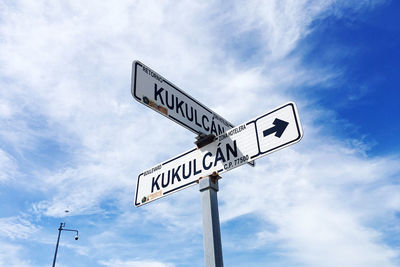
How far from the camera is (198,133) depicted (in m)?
2.75

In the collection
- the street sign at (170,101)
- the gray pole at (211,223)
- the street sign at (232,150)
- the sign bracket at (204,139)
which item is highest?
the street sign at (170,101)

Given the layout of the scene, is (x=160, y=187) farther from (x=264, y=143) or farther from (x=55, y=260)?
(x=55, y=260)

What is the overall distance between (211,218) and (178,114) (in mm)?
1008

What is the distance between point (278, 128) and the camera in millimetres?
2424

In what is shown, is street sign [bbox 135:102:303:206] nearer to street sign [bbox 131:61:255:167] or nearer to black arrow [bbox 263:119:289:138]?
black arrow [bbox 263:119:289:138]

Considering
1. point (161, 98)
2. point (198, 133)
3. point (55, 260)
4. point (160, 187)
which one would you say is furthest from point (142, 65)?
point (55, 260)

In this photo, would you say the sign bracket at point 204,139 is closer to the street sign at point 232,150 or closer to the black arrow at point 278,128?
the street sign at point 232,150

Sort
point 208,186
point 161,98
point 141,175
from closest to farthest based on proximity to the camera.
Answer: point 208,186 < point 161,98 < point 141,175

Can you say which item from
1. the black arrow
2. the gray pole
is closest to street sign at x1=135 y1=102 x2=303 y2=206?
the black arrow

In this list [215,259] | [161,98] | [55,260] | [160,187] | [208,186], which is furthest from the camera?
[55,260]

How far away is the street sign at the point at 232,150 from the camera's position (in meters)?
2.39

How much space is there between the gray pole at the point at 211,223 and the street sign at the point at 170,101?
1.92 ft

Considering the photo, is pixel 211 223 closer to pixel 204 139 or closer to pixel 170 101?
pixel 204 139

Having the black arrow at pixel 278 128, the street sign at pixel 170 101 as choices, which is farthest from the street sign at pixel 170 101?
the black arrow at pixel 278 128
